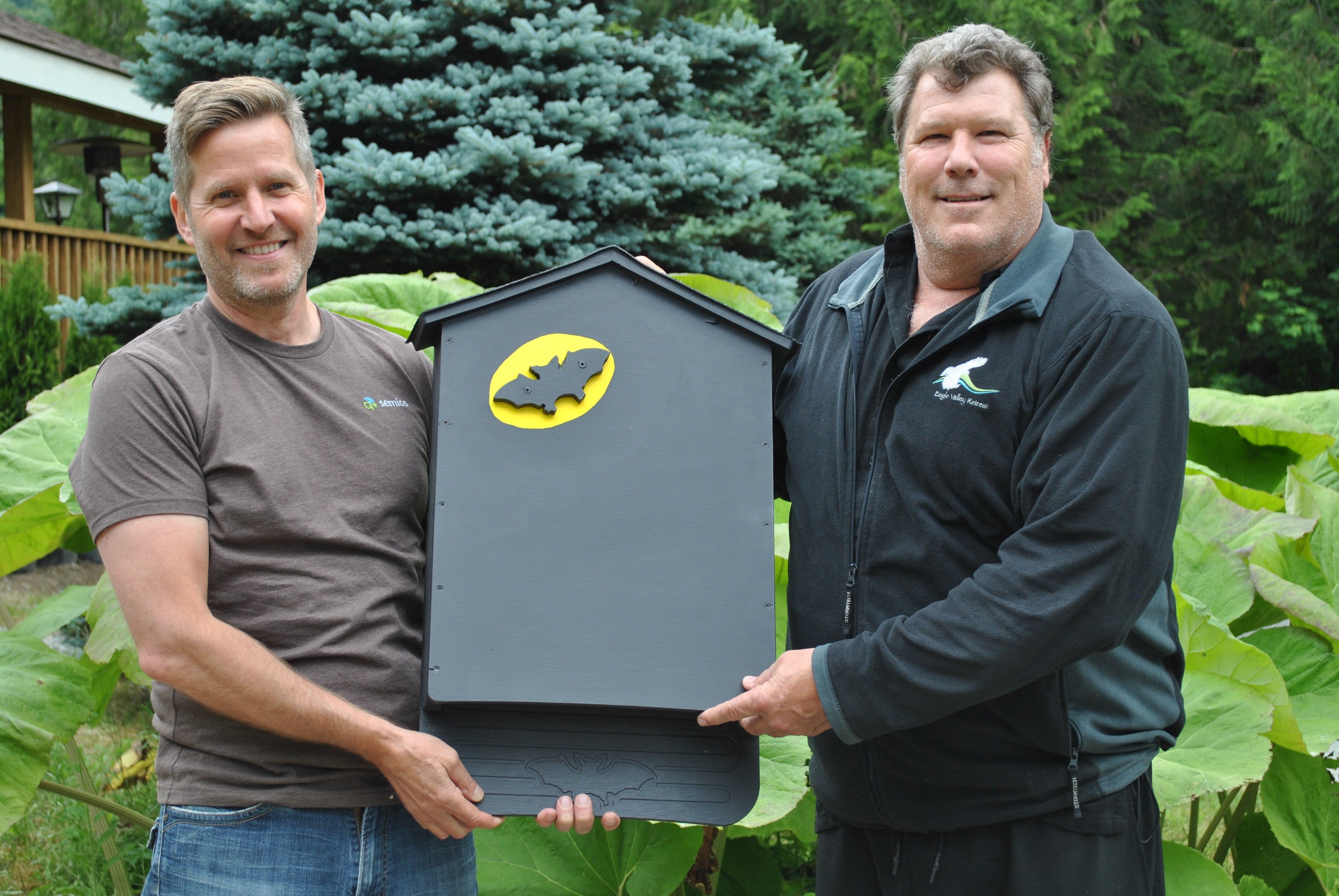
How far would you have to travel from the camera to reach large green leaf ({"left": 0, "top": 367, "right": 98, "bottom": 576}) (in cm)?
325

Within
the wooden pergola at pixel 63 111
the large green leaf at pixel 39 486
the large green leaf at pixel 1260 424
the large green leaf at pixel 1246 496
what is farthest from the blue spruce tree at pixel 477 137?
the wooden pergola at pixel 63 111

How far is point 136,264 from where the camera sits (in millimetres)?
11469

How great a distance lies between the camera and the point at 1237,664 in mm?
2674

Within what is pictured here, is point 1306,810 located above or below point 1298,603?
below

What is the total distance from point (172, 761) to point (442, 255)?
13.8ft

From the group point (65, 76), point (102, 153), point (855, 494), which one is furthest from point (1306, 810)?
point (102, 153)

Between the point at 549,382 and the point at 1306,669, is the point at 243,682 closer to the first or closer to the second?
the point at 549,382

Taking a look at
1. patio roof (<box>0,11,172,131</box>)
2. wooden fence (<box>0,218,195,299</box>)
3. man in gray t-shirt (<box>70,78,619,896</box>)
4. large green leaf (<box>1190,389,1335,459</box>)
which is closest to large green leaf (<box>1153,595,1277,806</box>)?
man in gray t-shirt (<box>70,78,619,896</box>)

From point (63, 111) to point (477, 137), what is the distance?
829 cm

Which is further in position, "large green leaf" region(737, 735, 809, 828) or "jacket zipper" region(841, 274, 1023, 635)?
"large green leaf" region(737, 735, 809, 828)

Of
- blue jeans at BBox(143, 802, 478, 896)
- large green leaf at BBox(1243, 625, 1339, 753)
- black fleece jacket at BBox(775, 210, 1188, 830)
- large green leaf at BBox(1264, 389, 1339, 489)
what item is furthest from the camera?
large green leaf at BBox(1264, 389, 1339, 489)

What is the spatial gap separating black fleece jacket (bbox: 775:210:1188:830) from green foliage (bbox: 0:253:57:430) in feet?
25.4

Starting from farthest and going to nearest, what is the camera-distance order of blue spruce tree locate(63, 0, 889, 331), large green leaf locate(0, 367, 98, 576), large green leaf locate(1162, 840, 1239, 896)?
blue spruce tree locate(63, 0, 889, 331), large green leaf locate(0, 367, 98, 576), large green leaf locate(1162, 840, 1239, 896)

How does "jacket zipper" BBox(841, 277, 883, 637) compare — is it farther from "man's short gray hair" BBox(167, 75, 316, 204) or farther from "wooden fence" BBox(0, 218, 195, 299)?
"wooden fence" BBox(0, 218, 195, 299)
